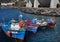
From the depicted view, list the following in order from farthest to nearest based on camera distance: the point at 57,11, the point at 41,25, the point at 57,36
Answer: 1. the point at 57,11
2. the point at 41,25
3. the point at 57,36

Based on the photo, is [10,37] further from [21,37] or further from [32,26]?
[32,26]

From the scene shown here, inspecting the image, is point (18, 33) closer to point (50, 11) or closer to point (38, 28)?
point (38, 28)

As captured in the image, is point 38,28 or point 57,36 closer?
point 57,36

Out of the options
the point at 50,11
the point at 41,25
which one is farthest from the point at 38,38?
the point at 50,11

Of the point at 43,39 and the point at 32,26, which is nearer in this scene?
the point at 43,39

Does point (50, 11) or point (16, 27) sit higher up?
point (16, 27)

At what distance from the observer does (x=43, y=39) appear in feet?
105

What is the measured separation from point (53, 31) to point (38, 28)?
111 inches

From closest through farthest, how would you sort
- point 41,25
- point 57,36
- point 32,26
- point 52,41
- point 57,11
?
point 52,41 < point 57,36 < point 32,26 < point 41,25 < point 57,11

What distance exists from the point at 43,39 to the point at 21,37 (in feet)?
9.98

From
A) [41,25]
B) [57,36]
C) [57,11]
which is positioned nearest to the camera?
[57,36]

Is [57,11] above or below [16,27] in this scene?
below

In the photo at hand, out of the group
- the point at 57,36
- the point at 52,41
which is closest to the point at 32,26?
the point at 57,36

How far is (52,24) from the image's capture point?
42281 millimetres
